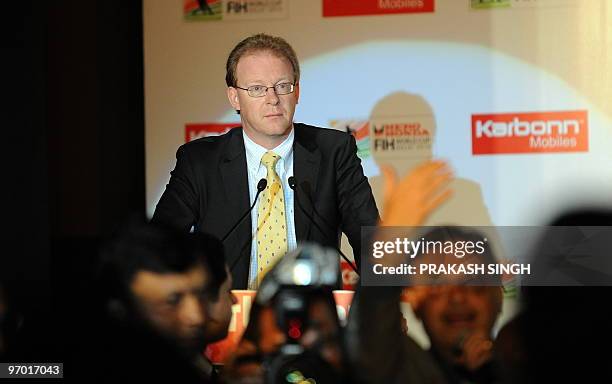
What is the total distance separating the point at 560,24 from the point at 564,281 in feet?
3.09

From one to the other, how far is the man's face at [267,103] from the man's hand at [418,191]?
46 centimetres

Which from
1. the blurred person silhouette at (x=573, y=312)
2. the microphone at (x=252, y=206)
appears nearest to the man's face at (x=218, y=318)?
the microphone at (x=252, y=206)

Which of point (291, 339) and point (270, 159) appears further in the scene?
point (270, 159)

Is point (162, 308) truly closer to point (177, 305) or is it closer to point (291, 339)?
point (177, 305)

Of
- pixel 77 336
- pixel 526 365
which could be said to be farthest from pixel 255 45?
pixel 526 365

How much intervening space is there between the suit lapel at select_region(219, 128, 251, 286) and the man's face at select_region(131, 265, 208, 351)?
0.20m

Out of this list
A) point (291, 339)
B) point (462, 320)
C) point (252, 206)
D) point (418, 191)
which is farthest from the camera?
point (418, 191)

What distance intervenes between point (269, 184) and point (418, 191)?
25.0 inches

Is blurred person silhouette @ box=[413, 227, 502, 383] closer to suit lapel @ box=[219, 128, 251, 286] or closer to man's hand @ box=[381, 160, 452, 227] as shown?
man's hand @ box=[381, 160, 452, 227]

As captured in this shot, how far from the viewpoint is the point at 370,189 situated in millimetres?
3818

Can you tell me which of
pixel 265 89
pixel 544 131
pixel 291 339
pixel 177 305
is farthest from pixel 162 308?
pixel 544 131

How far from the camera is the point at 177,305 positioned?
3.46 m

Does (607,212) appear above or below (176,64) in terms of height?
below

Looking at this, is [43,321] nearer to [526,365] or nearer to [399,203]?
[399,203]
